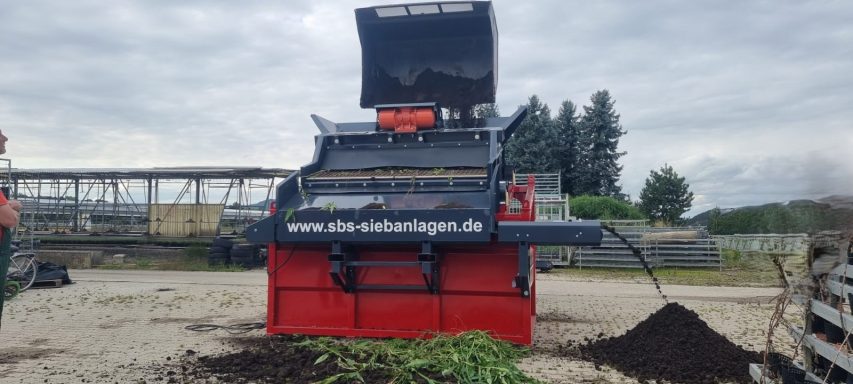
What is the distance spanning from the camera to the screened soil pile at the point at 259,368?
481 cm

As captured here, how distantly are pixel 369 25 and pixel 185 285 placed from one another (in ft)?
27.0

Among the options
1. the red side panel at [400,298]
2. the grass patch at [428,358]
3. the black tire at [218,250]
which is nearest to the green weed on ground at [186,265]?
the black tire at [218,250]

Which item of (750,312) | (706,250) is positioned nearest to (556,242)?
(750,312)

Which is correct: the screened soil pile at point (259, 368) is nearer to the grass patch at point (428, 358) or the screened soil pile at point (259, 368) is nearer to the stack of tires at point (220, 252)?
the grass patch at point (428, 358)

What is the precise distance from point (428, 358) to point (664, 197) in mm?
37782

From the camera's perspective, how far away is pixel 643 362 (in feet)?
17.8

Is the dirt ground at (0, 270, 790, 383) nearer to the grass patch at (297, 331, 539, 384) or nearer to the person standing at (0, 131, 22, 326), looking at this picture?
the grass patch at (297, 331, 539, 384)

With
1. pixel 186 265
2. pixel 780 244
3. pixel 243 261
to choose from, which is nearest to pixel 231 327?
pixel 780 244

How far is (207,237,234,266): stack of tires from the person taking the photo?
19453 millimetres

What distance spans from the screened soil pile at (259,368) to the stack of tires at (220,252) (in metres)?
14.1

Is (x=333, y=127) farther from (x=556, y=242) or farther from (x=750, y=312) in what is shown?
(x=750, y=312)

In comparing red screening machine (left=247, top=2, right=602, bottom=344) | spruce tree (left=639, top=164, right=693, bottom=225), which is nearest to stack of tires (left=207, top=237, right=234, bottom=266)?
red screening machine (left=247, top=2, right=602, bottom=344)

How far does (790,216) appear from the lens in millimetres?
2379

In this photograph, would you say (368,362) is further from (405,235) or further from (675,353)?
(675,353)
